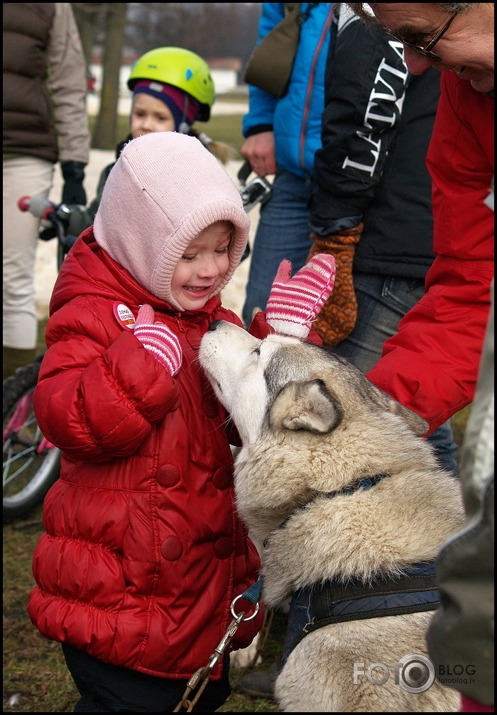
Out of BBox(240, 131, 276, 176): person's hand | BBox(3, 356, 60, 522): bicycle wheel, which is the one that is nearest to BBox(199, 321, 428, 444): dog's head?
BBox(240, 131, 276, 176): person's hand

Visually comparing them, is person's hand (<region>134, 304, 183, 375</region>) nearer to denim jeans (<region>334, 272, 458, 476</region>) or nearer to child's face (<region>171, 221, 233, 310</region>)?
child's face (<region>171, 221, 233, 310</region>)

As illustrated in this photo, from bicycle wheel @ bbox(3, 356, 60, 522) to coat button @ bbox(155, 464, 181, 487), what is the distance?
9.51ft

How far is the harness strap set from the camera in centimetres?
221

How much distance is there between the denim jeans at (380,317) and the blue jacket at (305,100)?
0.82m

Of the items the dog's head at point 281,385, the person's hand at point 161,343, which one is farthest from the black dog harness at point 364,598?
the person's hand at point 161,343

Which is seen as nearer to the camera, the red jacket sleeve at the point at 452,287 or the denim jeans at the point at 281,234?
the red jacket sleeve at the point at 452,287

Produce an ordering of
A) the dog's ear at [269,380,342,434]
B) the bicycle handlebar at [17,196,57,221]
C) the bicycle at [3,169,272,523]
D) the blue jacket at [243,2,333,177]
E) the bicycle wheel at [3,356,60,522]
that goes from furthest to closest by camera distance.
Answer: the bicycle wheel at [3,356,60,522] < the bicycle at [3,169,272,523] < the bicycle handlebar at [17,196,57,221] < the blue jacket at [243,2,333,177] < the dog's ear at [269,380,342,434]

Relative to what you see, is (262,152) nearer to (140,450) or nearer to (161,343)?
(161,343)

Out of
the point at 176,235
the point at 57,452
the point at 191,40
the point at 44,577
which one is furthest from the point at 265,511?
the point at 191,40

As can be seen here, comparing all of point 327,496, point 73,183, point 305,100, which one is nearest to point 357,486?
point 327,496

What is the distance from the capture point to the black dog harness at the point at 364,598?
2.21 metres

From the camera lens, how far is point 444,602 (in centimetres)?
142

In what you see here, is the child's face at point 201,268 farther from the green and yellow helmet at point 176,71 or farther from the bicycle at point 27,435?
the green and yellow helmet at point 176,71

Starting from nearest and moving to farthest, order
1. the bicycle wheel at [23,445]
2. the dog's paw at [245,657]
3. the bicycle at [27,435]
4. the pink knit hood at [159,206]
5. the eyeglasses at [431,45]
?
the eyeglasses at [431,45]
the pink knit hood at [159,206]
the dog's paw at [245,657]
the bicycle at [27,435]
the bicycle wheel at [23,445]
